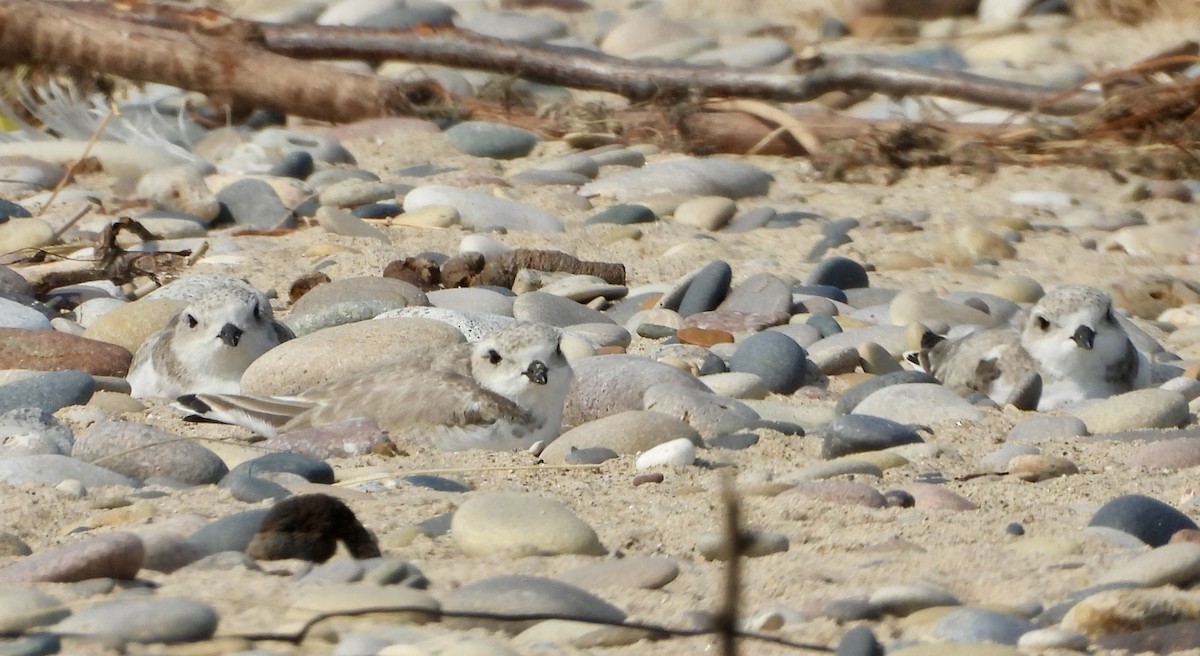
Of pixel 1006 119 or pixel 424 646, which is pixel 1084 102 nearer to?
pixel 1006 119

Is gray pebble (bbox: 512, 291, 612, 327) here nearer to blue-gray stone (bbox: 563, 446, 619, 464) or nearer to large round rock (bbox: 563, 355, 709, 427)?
large round rock (bbox: 563, 355, 709, 427)

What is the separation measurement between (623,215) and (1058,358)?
264cm

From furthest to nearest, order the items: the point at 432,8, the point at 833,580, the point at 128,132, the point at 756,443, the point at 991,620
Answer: the point at 432,8 → the point at 128,132 → the point at 756,443 → the point at 833,580 → the point at 991,620

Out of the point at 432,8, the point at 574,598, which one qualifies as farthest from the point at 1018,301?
the point at 432,8

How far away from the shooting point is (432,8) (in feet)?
45.3

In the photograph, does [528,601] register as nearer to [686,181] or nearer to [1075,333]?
[1075,333]

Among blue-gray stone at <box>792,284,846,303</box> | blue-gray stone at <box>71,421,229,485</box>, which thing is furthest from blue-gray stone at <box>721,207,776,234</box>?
blue-gray stone at <box>71,421,229,485</box>

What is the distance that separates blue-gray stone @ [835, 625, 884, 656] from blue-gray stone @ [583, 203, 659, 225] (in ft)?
17.2

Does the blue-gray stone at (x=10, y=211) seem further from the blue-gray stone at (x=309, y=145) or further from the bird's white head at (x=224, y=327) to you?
the bird's white head at (x=224, y=327)

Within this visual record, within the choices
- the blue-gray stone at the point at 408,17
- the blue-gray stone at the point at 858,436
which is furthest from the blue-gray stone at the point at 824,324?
the blue-gray stone at the point at 408,17

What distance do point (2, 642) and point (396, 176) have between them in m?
6.33

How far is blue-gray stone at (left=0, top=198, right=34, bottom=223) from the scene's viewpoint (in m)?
7.80

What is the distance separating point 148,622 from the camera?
2.79m

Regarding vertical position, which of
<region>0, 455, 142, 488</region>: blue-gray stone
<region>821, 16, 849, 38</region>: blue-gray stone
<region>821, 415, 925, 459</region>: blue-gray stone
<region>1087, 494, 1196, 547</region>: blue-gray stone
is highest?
<region>1087, 494, 1196, 547</region>: blue-gray stone
